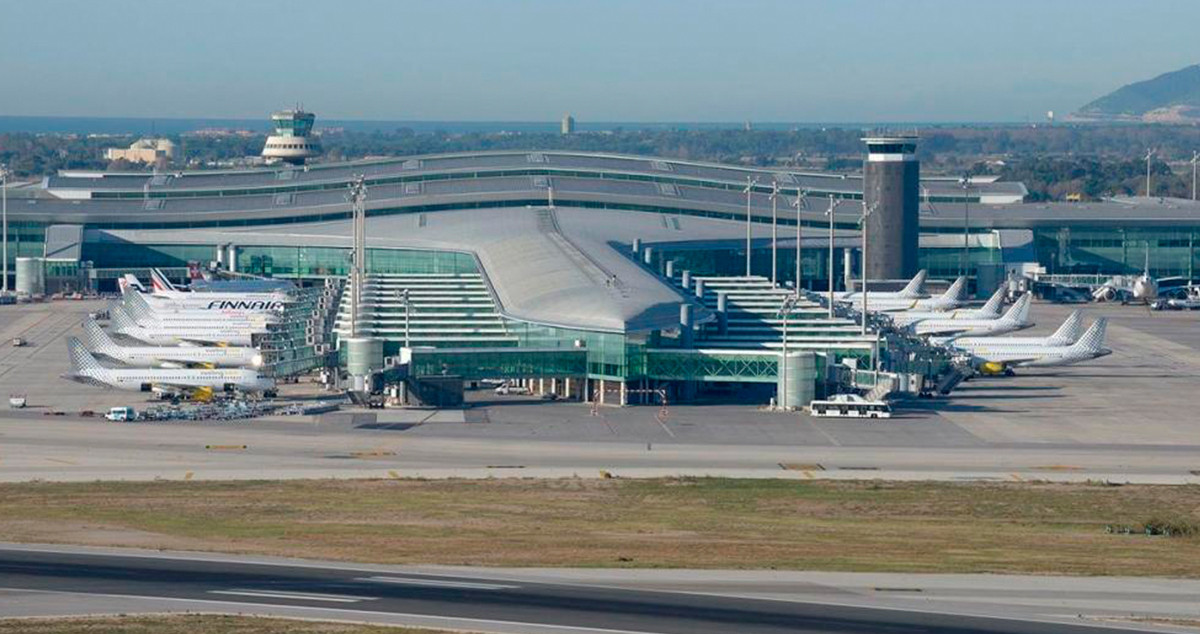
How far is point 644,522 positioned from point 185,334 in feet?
216

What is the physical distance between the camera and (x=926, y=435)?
3669 inches

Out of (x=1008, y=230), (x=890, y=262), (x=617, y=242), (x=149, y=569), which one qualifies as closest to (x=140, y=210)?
(x=617, y=242)

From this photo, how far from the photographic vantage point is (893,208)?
173875 millimetres

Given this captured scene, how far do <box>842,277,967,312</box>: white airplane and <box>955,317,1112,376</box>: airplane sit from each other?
26223mm

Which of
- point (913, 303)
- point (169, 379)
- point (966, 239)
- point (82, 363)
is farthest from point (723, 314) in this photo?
point (966, 239)

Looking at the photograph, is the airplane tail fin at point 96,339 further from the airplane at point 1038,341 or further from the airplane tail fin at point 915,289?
the airplane tail fin at point 915,289

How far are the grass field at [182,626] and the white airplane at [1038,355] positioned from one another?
77253 millimetres

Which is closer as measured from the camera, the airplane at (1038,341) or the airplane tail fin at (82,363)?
the airplane tail fin at (82,363)

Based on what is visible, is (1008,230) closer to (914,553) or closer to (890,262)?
(890,262)

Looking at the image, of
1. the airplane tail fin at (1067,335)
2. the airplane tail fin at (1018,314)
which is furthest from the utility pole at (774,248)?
the airplane tail fin at (1067,335)

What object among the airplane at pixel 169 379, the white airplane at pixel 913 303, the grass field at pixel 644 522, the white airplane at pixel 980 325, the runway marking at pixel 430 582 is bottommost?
the white airplane at pixel 913 303

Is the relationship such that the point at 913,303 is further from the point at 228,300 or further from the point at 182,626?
the point at 182,626

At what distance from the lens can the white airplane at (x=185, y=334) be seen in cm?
12594

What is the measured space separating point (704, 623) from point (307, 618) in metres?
9.26
